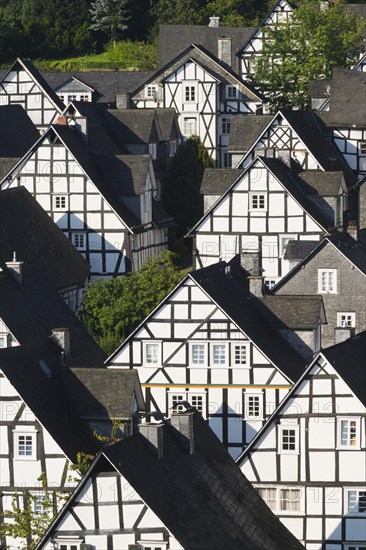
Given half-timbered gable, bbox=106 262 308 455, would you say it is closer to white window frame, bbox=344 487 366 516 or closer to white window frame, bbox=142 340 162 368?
white window frame, bbox=142 340 162 368

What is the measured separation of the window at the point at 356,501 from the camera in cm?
4784

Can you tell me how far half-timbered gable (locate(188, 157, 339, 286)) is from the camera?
72.8m

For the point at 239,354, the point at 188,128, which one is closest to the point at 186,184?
the point at 188,128

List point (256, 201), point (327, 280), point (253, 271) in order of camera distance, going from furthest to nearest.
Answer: point (256, 201)
point (327, 280)
point (253, 271)

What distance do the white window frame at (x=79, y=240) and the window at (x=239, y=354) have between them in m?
19.2

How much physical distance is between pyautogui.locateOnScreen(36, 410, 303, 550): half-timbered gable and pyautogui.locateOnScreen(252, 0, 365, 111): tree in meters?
46.2

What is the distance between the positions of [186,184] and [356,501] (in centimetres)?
3641

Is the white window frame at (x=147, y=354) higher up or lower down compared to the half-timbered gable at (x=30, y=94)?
lower down

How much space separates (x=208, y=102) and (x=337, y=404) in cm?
4081

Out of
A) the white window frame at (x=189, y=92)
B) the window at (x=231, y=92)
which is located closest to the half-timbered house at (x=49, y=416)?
the white window frame at (x=189, y=92)

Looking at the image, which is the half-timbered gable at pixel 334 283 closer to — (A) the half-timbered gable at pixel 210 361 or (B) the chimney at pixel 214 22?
(A) the half-timbered gable at pixel 210 361

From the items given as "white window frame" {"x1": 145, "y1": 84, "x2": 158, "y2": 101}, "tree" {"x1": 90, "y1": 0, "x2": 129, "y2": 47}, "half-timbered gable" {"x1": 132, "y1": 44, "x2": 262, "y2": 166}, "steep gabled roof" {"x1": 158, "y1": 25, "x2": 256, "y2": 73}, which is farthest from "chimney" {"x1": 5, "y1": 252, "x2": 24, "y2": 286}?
"tree" {"x1": 90, "y1": 0, "x2": 129, "y2": 47}

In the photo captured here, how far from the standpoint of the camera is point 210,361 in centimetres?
5641

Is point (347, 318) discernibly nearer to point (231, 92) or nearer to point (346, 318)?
point (346, 318)
